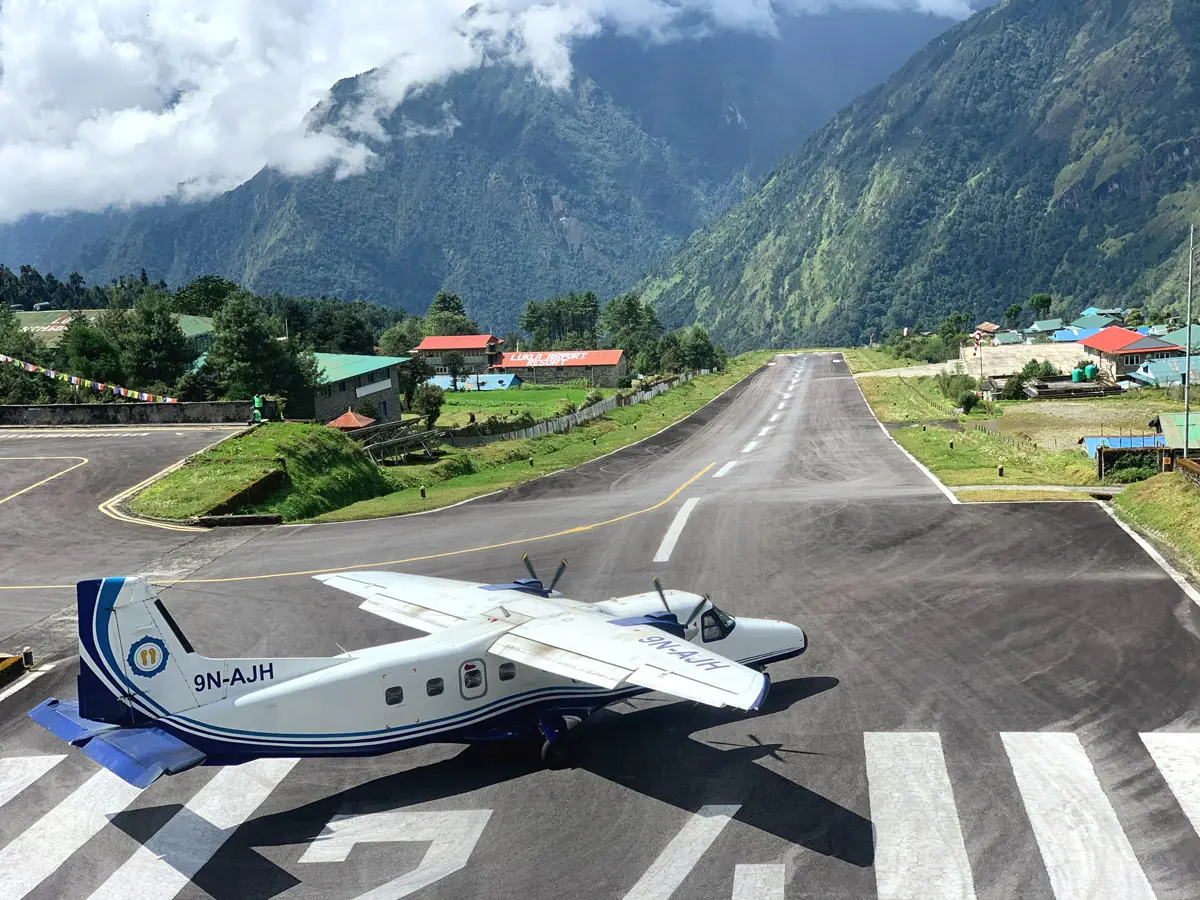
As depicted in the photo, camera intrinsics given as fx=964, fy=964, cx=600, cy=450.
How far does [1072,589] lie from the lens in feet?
102

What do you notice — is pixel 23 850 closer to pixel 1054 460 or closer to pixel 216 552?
pixel 216 552

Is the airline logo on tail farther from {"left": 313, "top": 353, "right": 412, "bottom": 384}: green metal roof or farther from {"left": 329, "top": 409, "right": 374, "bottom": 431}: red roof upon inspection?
{"left": 313, "top": 353, "right": 412, "bottom": 384}: green metal roof

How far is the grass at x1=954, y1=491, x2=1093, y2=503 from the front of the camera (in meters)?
44.4

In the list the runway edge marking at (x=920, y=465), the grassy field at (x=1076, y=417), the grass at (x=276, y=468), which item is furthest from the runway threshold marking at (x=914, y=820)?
the grassy field at (x=1076, y=417)

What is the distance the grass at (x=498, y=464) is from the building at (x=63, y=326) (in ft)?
113

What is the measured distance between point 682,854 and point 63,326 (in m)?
163

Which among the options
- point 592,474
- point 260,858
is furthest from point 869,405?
point 260,858

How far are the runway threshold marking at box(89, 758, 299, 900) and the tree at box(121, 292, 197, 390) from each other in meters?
69.9

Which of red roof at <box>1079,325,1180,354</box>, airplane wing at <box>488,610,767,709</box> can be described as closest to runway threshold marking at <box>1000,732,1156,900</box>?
airplane wing at <box>488,610,767,709</box>

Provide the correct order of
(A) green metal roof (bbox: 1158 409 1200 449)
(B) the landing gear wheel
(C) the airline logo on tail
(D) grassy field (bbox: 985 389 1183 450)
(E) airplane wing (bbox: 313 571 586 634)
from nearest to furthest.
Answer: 1. (C) the airline logo on tail
2. (B) the landing gear wheel
3. (E) airplane wing (bbox: 313 571 586 634)
4. (A) green metal roof (bbox: 1158 409 1200 449)
5. (D) grassy field (bbox: 985 389 1183 450)

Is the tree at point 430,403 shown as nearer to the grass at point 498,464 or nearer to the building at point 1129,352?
the grass at point 498,464

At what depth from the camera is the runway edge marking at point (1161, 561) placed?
30.2 meters

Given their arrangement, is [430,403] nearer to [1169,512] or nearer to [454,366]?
[1169,512]

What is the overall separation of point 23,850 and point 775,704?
16.0 metres
